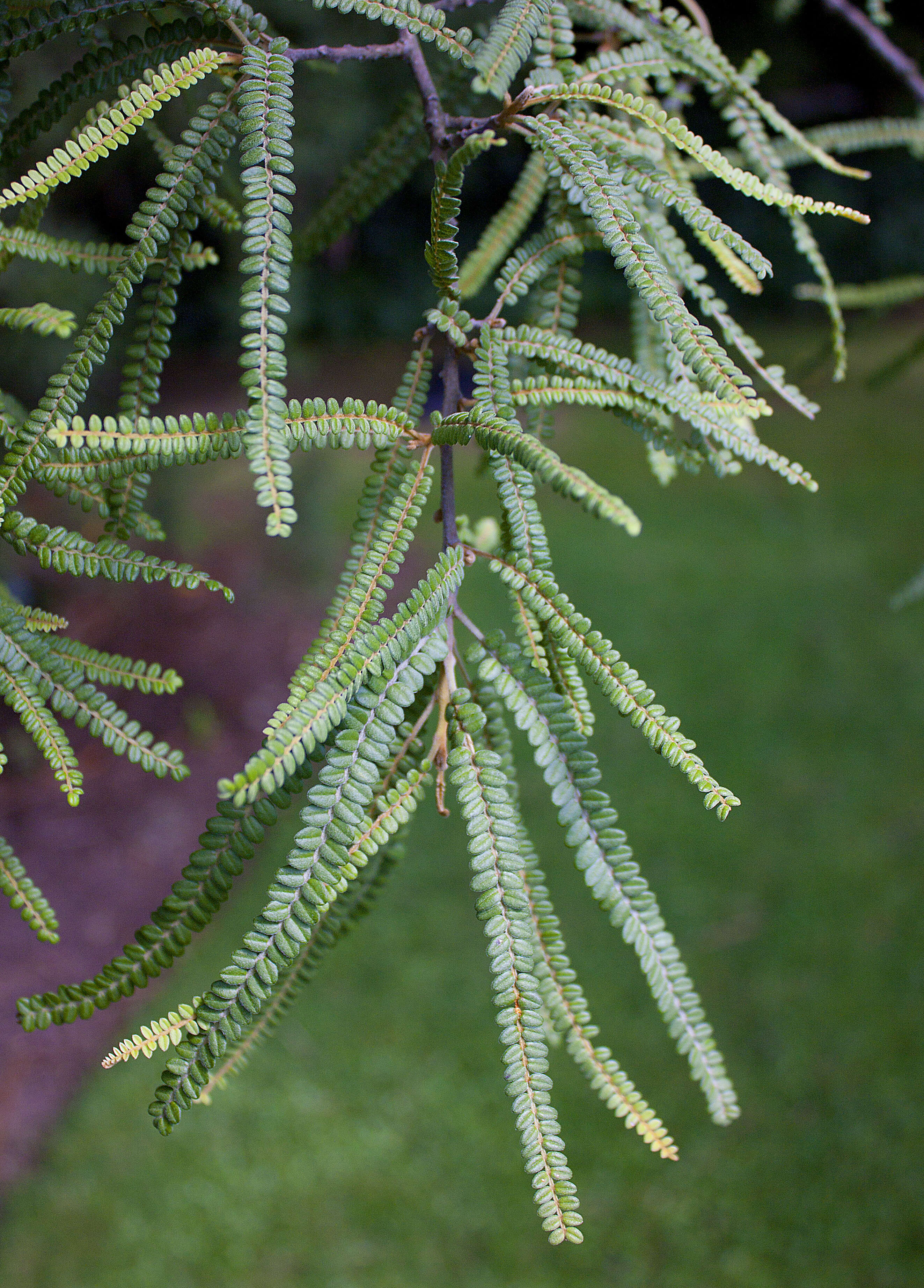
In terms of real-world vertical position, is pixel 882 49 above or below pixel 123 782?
above

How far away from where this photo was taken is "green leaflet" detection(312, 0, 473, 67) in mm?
726

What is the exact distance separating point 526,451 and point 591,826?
27 centimetres

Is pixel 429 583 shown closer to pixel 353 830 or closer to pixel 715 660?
pixel 353 830

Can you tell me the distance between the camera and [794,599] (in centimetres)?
524

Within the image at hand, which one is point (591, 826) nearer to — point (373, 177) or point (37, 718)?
point (37, 718)

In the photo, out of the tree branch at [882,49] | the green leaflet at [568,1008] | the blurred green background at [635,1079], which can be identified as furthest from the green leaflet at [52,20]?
the blurred green background at [635,1079]

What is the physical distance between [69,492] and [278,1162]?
257cm

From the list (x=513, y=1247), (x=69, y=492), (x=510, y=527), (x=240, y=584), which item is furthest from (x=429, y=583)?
(x=240, y=584)

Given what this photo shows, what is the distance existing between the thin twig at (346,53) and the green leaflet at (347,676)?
43 cm

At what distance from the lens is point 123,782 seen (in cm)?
409

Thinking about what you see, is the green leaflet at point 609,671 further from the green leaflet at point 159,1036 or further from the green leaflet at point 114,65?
the green leaflet at point 114,65

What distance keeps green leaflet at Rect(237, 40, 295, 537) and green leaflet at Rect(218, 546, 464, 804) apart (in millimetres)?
100

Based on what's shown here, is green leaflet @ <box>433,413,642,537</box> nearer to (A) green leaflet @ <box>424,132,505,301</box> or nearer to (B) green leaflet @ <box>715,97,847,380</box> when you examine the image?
(A) green leaflet @ <box>424,132,505,301</box>

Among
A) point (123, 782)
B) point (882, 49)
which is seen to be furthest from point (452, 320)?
point (123, 782)
